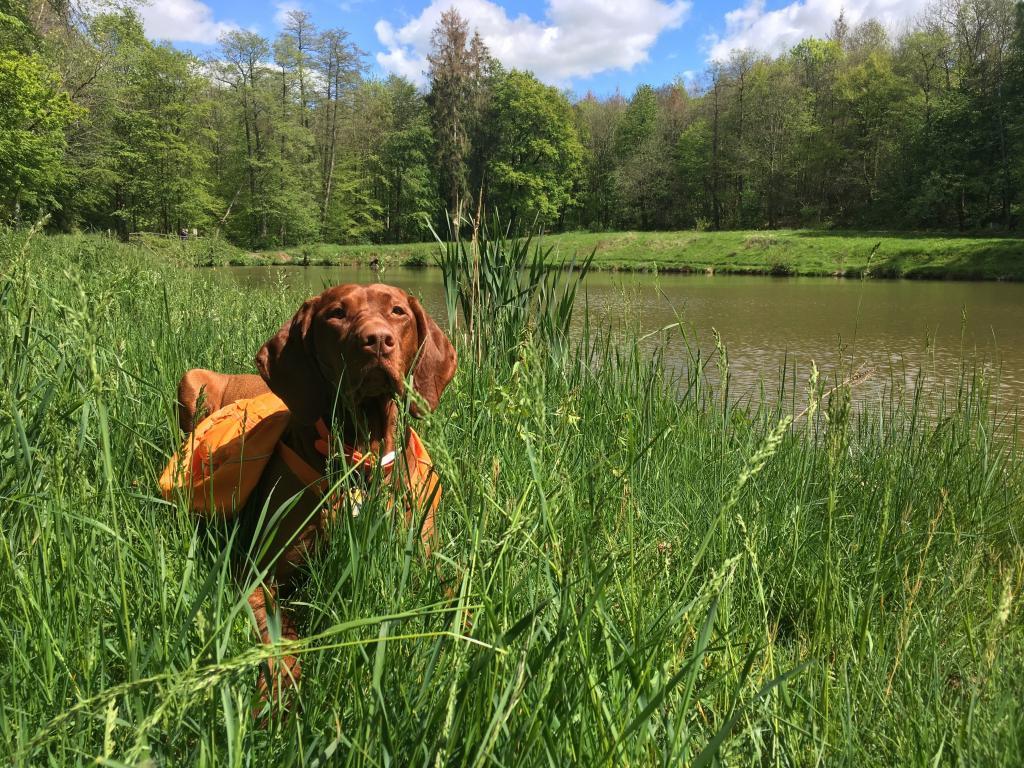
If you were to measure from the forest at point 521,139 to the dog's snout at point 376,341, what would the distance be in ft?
78.7

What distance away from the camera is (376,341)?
6.64ft

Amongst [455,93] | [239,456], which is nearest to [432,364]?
[239,456]

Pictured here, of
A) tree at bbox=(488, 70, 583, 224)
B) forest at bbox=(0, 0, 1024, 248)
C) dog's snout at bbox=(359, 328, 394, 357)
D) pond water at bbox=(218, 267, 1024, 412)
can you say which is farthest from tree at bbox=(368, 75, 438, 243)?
dog's snout at bbox=(359, 328, 394, 357)

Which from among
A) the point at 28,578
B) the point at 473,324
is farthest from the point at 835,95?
the point at 28,578

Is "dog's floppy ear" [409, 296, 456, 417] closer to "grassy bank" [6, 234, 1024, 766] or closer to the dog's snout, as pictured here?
the dog's snout

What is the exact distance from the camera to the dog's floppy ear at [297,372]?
222cm

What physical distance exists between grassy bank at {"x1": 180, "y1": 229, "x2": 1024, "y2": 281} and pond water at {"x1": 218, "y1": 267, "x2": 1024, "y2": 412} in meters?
2.19

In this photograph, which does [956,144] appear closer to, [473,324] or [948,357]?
[948,357]

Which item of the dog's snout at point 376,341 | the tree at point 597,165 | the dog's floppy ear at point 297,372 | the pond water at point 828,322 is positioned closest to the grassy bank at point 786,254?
the pond water at point 828,322

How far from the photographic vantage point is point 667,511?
2.51 m

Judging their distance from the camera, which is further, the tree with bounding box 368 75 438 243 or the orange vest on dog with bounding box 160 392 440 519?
the tree with bounding box 368 75 438 243

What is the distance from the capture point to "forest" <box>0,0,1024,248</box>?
108 ft

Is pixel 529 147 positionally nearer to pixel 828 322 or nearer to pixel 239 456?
pixel 828 322

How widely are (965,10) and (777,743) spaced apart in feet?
159
